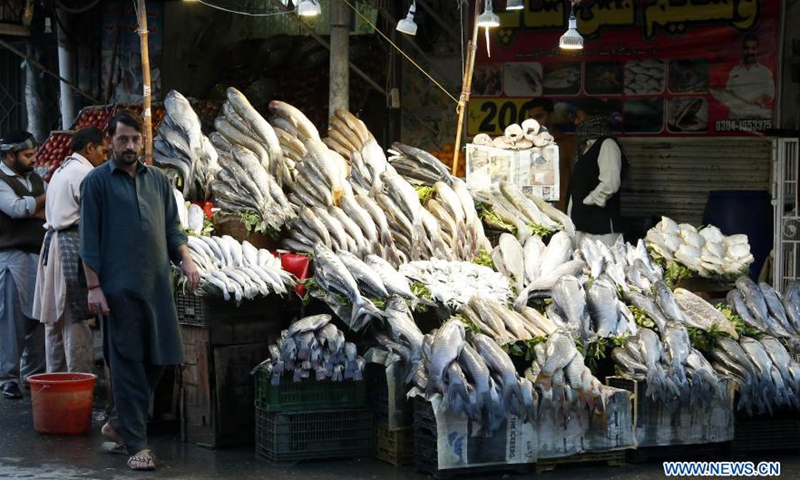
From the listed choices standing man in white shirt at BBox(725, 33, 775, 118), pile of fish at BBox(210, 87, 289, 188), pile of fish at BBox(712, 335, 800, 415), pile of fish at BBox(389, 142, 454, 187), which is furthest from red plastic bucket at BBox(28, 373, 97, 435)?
standing man in white shirt at BBox(725, 33, 775, 118)

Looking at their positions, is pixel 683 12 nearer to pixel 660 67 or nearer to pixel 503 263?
pixel 660 67

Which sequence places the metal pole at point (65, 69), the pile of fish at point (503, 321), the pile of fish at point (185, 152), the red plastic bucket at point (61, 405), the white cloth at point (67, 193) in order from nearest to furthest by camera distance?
the pile of fish at point (503, 321)
the red plastic bucket at point (61, 405)
the white cloth at point (67, 193)
the pile of fish at point (185, 152)
the metal pole at point (65, 69)

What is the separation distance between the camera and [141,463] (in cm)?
749

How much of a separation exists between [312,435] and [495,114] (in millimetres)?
6373

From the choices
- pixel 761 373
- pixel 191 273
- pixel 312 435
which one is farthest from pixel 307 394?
pixel 761 373

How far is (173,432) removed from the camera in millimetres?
8633

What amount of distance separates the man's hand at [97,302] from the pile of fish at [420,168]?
3.56 metres

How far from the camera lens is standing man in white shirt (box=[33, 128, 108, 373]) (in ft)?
28.7

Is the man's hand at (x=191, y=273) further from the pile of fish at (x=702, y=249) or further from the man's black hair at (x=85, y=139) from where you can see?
the pile of fish at (x=702, y=249)

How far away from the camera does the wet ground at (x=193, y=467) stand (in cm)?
752

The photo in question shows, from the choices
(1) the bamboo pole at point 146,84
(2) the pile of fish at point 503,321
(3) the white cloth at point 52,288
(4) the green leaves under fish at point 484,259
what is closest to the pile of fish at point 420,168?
(4) the green leaves under fish at point 484,259

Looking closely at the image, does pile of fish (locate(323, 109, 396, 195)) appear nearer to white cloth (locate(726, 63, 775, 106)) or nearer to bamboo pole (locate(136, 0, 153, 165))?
bamboo pole (locate(136, 0, 153, 165))

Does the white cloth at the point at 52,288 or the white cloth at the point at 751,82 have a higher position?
the white cloth at the point at 751,82

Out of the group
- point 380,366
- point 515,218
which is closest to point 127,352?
point 380,366
